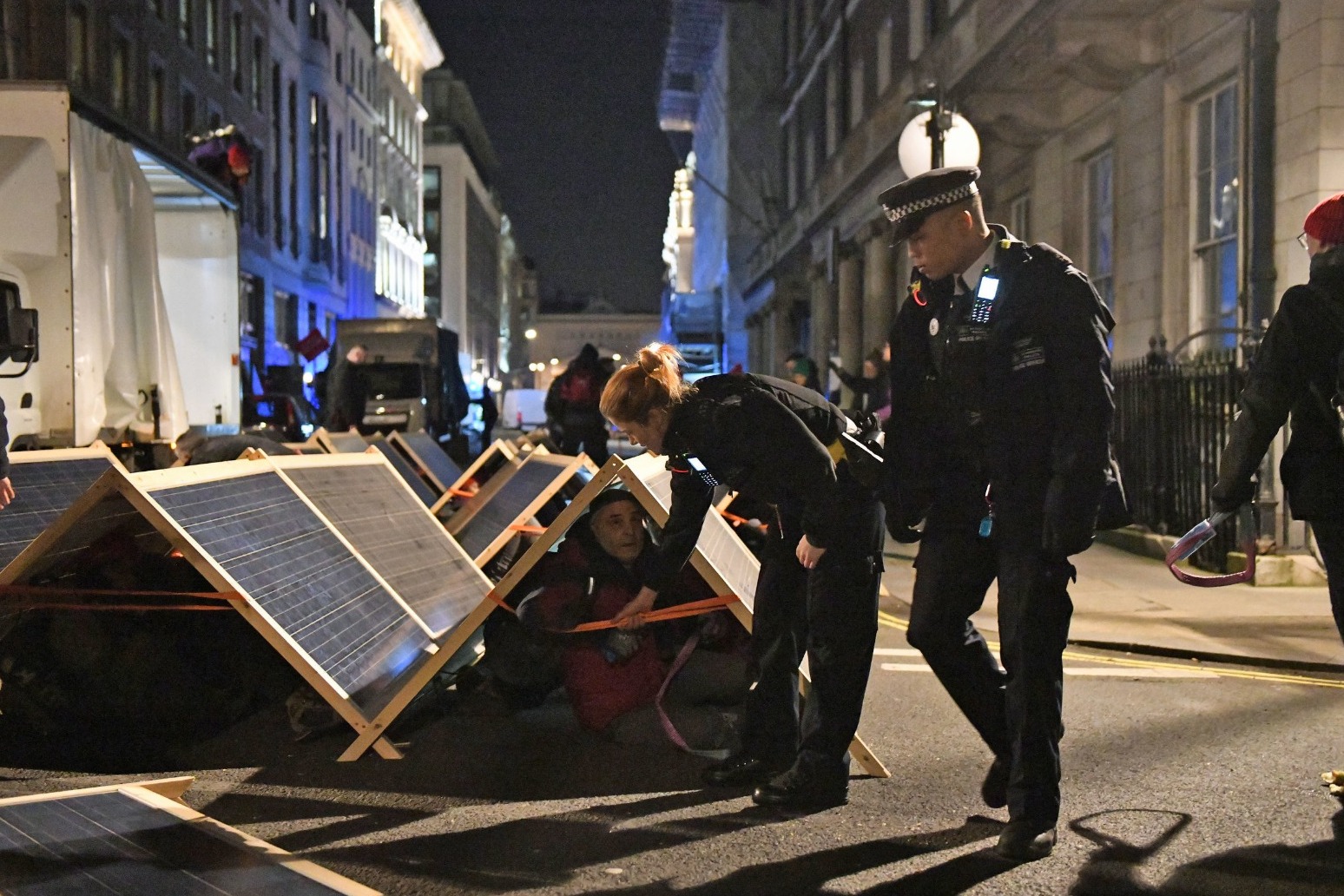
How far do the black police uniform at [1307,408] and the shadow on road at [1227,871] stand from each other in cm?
69

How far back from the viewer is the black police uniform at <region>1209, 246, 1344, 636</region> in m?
4.12

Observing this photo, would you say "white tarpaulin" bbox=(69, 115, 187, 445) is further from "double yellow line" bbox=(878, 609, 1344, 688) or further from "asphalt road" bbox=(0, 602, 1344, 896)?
"double yellow line" bbox=(878, 609, 1344, 688)

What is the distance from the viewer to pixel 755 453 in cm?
434

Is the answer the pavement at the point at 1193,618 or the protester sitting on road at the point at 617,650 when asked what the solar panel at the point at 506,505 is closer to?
the protester sitting on road at the point at 617,650

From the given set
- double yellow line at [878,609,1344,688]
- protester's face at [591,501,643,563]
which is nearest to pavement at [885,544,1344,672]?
double yellow line at [878,609,1344,688]

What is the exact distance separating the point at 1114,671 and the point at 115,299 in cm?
786

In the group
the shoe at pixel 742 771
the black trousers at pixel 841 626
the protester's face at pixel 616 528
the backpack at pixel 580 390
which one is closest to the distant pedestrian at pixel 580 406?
the backpack at pixel 580 390

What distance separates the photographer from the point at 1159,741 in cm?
549

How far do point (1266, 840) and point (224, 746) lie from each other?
368cm

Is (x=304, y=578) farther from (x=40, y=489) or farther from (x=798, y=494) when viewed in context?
(x=798, y=494)

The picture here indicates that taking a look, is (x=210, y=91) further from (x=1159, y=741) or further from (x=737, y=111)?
(x=1159, y=741)

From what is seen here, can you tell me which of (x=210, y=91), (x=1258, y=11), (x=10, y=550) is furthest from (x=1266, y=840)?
(x=210, y=91)

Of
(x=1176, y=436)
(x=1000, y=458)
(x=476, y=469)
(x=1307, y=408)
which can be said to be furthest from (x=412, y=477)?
(x=1307, y=408)

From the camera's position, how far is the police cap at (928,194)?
4121 millimetres
